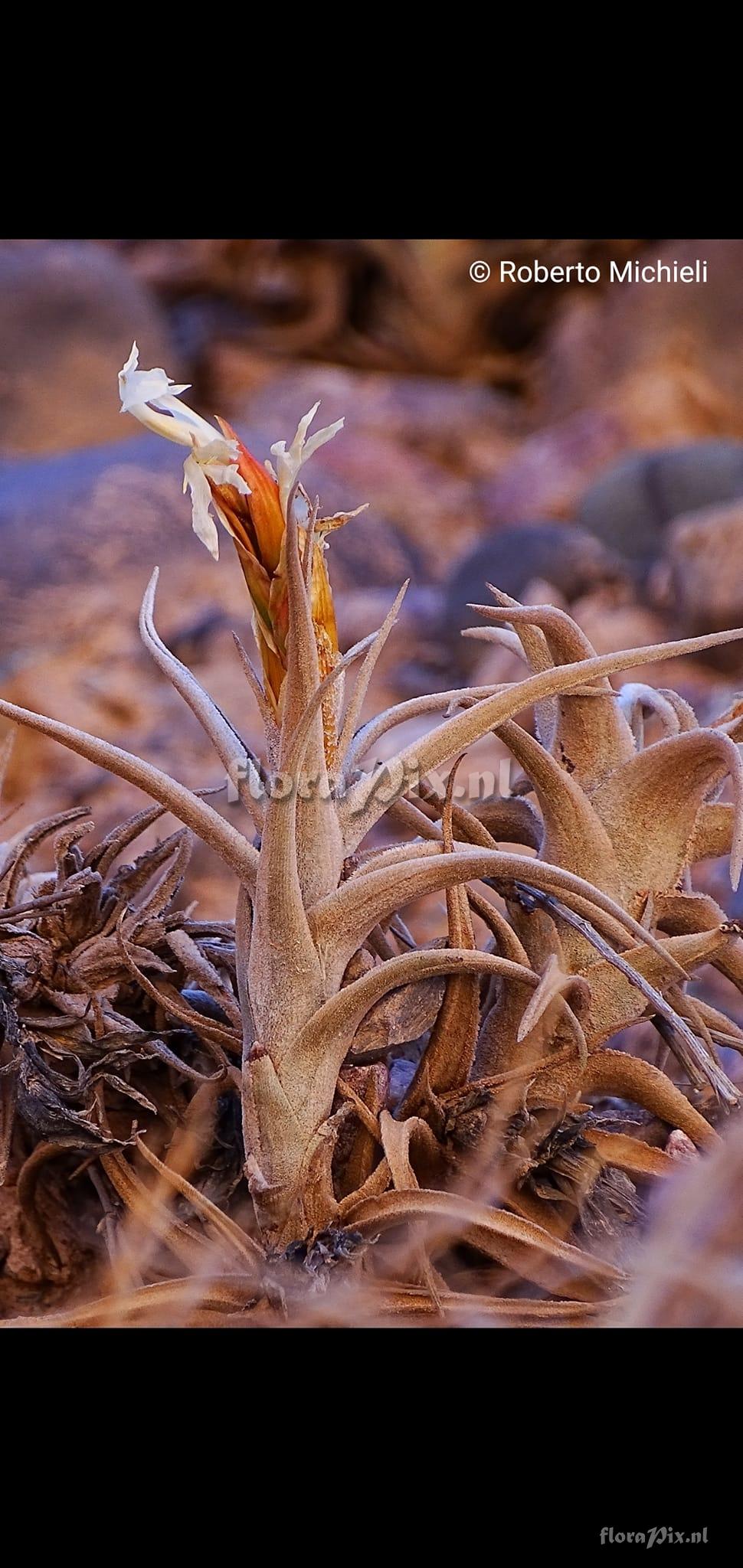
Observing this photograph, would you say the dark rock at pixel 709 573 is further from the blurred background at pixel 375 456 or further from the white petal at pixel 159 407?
the white petal at pixel 159 407

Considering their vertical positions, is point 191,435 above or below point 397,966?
above

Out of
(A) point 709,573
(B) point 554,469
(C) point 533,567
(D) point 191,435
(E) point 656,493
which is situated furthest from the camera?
(B) point 554,469

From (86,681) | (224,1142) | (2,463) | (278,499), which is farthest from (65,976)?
(2,463)

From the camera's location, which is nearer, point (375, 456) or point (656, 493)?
point (656, 493)

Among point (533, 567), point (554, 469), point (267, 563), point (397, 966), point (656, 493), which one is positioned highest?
point (554, 469)

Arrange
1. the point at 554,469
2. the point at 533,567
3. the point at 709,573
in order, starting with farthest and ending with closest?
the point at 554,469
the point at 533,567
the point at 709,573

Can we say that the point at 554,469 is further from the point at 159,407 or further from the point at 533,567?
the point at 159,407

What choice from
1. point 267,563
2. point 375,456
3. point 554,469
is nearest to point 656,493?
point 554,469
